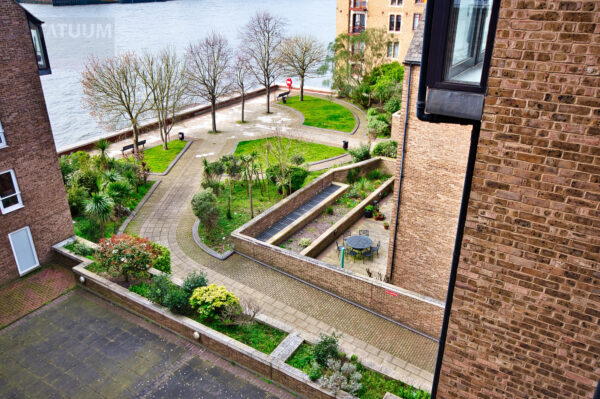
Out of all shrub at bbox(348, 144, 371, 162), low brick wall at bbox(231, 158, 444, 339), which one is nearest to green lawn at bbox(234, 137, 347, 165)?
shrub at bbox(348, 144, 371, 162)

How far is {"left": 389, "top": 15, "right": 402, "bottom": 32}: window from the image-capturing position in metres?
42.4

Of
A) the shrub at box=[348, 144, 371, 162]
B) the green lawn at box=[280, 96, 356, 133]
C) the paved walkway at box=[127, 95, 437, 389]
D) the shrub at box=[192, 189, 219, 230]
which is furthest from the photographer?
the green lawn at box=[280, 96, 356, 133]

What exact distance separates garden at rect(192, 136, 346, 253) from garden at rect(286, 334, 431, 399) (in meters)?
8.84

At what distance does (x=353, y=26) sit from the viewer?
45.4 m

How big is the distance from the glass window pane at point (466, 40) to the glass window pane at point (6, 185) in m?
14.3

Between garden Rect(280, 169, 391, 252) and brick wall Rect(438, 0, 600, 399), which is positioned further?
garden Rect(280, 169, 391, 252)

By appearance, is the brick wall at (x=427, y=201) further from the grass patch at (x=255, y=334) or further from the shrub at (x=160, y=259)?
the shrub at (x=160, y=259)

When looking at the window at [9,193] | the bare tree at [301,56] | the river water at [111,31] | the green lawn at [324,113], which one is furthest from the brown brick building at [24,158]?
the bare tree at [301,56]

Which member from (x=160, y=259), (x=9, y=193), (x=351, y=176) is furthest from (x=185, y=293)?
(x=351, y=176)

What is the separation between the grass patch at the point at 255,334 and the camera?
11180mm

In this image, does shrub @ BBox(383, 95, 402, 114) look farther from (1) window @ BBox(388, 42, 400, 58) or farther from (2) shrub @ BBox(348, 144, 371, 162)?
(1) window @ BBox(388, 42, 400, 58)

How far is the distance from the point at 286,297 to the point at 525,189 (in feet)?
40.0

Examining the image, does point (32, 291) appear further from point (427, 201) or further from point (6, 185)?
point (427, 201)

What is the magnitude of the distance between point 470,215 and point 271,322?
8.21 meters
